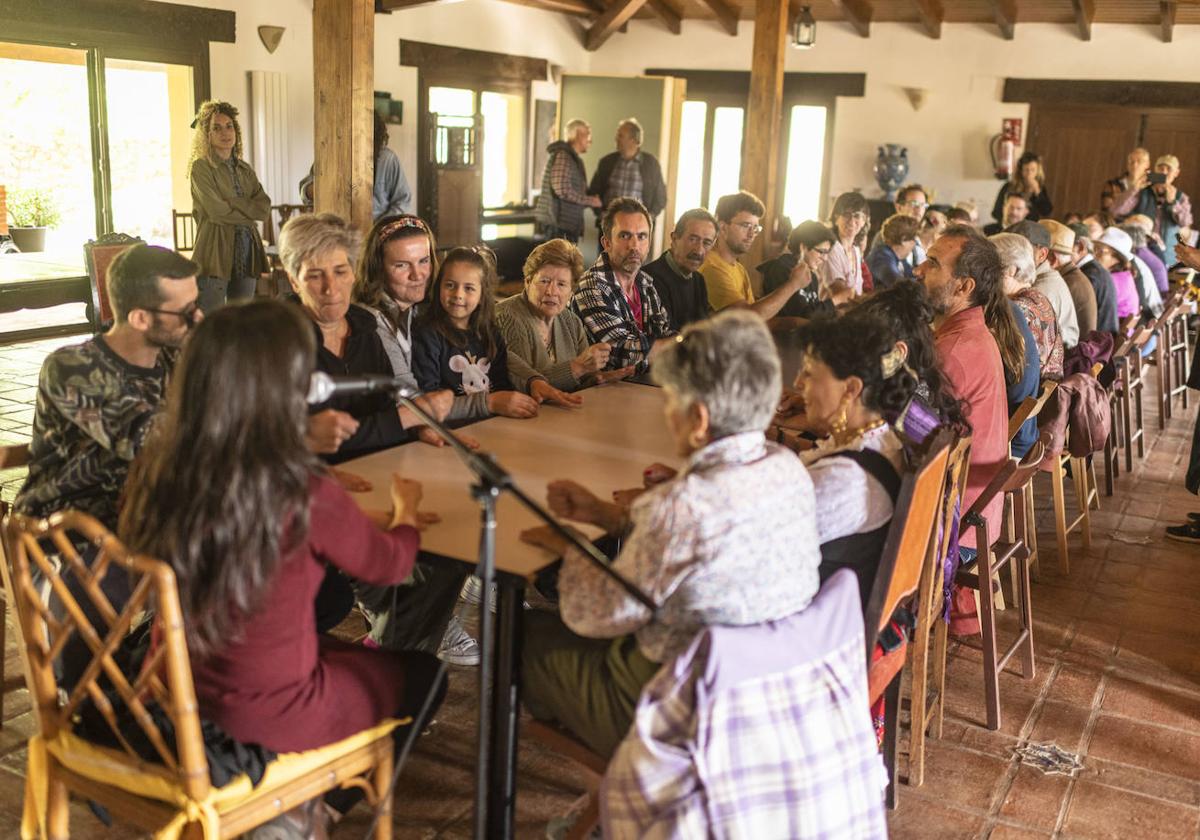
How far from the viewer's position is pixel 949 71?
11.6m

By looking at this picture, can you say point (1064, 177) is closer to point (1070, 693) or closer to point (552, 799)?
point (1070, 693)

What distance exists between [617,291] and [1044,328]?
155 centimetres

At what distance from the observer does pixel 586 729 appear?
2.03 metres

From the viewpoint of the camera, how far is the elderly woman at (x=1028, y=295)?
4.08 m

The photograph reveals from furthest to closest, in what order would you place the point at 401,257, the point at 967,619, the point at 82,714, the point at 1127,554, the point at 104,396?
the point at 1127,554
the point at 967,619
the point at 401,257
the point at 104,396
the point at 82,714

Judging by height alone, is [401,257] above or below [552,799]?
above

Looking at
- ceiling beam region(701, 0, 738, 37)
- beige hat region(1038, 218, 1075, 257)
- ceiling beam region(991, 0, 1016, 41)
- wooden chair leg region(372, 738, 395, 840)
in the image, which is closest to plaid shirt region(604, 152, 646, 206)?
ceiling beam region(701, 0, 738, 37)

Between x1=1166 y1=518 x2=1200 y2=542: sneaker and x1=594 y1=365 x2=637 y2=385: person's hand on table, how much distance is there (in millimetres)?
Result: 2459

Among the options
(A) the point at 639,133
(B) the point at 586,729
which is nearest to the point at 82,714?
(B) the point at 586,729

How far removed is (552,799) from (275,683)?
1011 mm

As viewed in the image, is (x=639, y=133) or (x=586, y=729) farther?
(x=639, y=133)

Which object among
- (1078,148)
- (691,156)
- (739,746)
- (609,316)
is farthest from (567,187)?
(739,746)

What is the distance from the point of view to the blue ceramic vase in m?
11.5

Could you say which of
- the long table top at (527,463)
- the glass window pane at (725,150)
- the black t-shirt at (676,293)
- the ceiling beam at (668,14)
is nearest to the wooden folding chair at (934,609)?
the long table top at (527,463)
